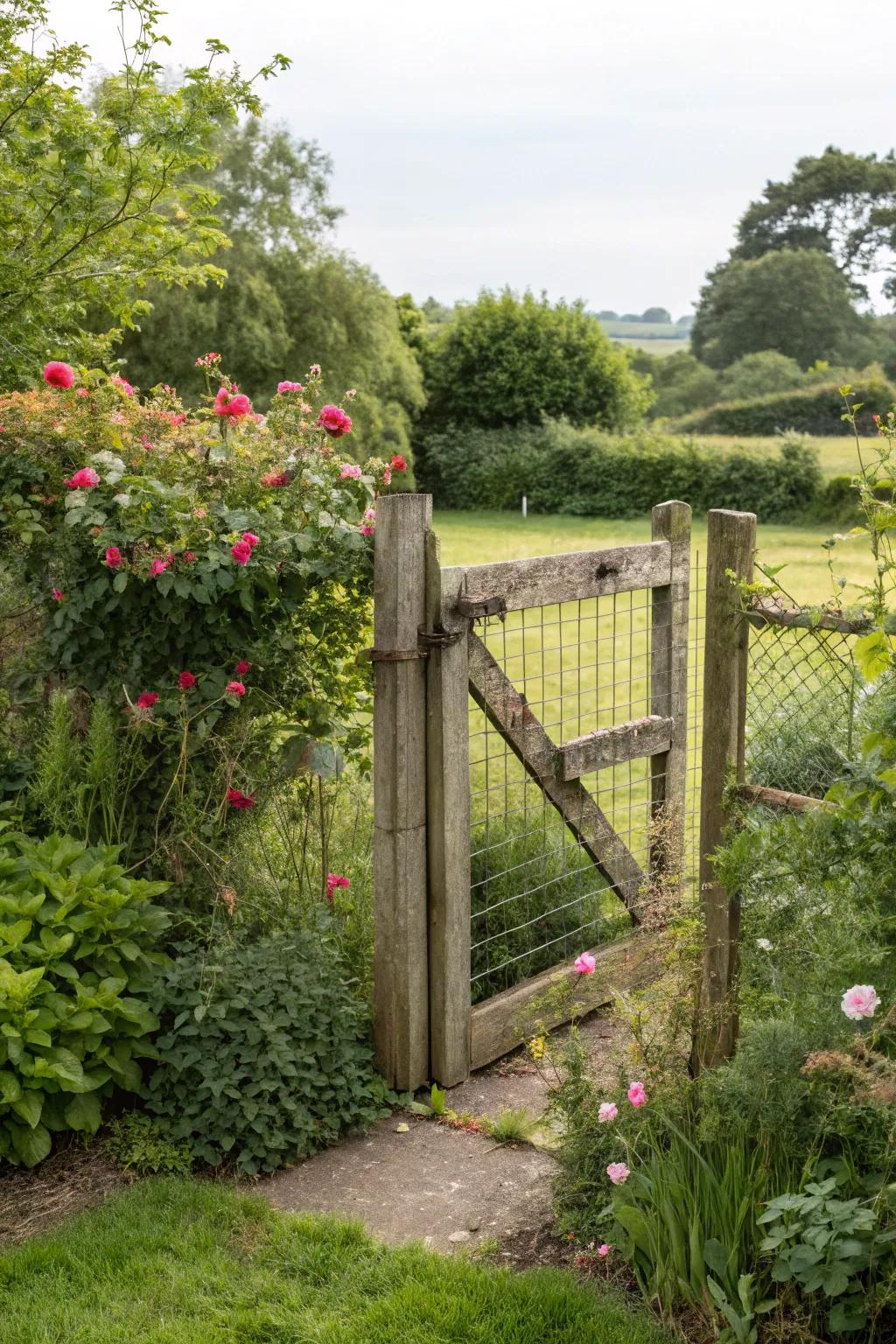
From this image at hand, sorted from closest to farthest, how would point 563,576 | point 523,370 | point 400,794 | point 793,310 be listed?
point 400,794
point 563,576
point 523,370
point 793,310

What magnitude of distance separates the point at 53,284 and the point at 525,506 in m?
26.1

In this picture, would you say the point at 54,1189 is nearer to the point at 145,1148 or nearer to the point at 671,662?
the point at 145,1148

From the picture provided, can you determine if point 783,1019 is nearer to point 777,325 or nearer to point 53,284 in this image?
point 53,284

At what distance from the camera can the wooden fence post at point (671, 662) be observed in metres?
5.08

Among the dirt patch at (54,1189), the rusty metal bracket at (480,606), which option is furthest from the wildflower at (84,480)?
the dirt patch at (54,1189)

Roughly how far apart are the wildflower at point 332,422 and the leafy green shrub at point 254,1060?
69.4 inches

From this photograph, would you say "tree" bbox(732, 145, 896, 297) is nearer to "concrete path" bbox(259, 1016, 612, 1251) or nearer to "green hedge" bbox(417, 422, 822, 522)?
"green hedge" bbox(417, 422, 822, 522)

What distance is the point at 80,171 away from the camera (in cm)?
536

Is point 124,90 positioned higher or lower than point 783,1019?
higher

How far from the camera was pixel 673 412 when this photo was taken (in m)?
59.6

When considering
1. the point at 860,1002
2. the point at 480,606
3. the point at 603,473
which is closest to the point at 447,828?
the point at 480,606

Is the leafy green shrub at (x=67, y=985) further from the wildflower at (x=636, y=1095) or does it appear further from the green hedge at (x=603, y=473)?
the green hedge at (x=603, y=473)

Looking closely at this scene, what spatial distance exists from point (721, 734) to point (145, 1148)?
208cm

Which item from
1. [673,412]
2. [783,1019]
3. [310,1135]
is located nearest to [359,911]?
[310,1135]
